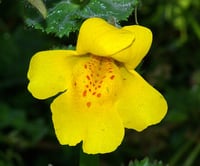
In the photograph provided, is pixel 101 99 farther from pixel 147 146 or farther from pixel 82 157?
pixel 147 146

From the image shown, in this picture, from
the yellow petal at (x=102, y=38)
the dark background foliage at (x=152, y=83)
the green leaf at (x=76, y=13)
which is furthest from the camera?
the dark background foliage at (x=152, y=83)

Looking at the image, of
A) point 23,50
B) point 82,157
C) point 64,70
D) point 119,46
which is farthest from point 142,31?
point 23,50

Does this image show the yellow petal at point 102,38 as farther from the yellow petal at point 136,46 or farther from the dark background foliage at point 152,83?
Result: the dark background foliage at point 152,83

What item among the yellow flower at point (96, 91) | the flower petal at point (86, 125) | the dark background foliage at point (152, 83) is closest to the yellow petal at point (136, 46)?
the yellow flower at point (96, 91)

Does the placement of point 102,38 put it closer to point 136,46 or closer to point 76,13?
point 136,46

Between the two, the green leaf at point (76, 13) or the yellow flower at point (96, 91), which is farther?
the green leaf at point (76, 13)

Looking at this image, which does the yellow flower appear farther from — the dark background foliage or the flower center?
the dark background foliage

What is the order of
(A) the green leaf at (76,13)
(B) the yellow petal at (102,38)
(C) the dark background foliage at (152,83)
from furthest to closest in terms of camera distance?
(C) the dark background foliage at (152,83)
(A) the green leaf at (76,13)
(B) the yellow petal at (102,38)
